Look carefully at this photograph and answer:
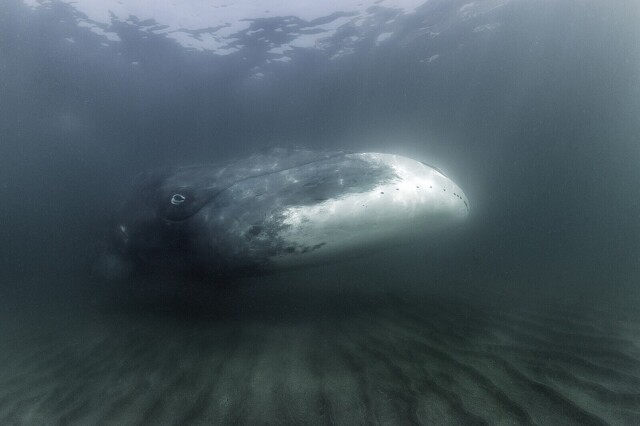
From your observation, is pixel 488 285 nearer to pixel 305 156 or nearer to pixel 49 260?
pixel 305 156

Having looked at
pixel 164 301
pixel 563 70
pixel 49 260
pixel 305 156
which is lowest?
pixel 164 301

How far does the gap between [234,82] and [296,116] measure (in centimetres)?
837

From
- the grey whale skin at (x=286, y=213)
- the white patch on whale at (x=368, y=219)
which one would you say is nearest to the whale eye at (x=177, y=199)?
the grey whale skin at (x=286, y=213)

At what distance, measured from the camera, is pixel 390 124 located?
114 feet

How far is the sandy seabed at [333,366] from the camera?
2928mm

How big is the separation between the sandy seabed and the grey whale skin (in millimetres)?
1194

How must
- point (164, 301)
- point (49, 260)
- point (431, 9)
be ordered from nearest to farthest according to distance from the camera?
1. point (164, 301)
2. point (431, 9)
3. point (49, 260)

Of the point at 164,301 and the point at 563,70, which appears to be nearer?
the point at 164,301

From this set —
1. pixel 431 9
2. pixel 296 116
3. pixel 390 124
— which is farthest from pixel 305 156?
pixel 390 124

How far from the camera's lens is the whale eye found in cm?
553

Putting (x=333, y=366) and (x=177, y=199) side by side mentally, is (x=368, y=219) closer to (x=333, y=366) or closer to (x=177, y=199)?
(x=333, y=366)

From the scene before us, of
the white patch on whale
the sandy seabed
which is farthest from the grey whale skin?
the sandy seabed

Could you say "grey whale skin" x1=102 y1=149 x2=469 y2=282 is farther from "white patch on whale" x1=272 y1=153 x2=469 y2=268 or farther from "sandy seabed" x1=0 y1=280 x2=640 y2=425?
"sandy seabed" x1=0 y1=280 x2=640 y2=425

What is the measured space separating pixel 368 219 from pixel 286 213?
121 centimetres
